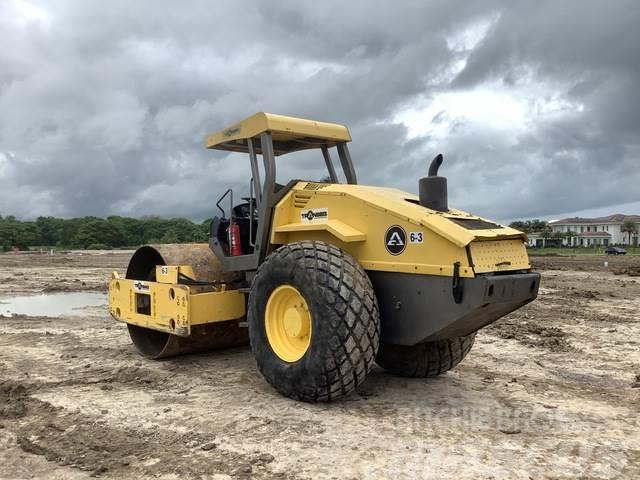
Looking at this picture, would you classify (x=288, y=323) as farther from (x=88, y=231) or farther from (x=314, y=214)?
(x=88, y=231)

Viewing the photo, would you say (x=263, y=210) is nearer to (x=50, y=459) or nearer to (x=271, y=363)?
(x=271, y=363)

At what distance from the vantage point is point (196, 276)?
21.9 ft

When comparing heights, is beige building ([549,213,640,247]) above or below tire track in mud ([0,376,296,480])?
above

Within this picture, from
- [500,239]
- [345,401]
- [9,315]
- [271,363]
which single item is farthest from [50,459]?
[9,315]

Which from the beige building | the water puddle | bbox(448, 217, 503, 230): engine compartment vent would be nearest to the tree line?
the water puddle

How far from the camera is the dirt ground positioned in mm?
3736

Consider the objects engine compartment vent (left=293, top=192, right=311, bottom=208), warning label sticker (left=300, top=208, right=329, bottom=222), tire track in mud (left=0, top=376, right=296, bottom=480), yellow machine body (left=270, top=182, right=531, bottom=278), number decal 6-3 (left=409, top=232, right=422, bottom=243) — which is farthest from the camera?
engine compartment vent (left=293, top=192, right=311, bottom=208)

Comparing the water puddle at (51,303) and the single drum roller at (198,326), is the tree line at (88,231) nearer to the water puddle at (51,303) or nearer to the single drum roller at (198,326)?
the water puddle at (51,303)

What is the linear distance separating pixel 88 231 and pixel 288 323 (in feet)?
284

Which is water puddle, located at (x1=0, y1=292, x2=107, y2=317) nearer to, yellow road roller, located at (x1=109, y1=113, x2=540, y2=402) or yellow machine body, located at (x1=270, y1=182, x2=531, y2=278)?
yellow road roller, located at (x1=109, y1=113, x2=540, y2=402)

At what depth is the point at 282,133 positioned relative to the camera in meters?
6.23

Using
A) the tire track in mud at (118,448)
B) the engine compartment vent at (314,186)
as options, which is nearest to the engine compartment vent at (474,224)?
the engine compartment vent at (314,186)

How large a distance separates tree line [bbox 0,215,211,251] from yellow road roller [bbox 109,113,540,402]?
70808mm

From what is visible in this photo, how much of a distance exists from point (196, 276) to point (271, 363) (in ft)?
6.21
